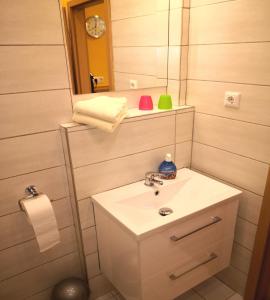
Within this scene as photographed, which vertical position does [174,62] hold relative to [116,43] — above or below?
below

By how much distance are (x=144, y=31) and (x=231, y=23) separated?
500 mm

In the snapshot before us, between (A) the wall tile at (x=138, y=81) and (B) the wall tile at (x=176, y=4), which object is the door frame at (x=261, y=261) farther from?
(B) the wall tile at (x=176, y=4)

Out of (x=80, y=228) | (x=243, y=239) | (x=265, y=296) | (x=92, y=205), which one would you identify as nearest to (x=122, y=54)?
(x=92, y=205)

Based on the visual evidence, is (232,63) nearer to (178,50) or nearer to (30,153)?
(178,50)

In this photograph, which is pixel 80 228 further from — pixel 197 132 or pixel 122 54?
pixel 122 54

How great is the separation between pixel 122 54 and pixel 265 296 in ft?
5.38

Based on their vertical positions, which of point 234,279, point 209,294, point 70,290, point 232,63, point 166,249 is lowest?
point 209,294

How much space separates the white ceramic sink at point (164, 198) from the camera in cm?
123

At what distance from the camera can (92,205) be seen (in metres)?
1.40

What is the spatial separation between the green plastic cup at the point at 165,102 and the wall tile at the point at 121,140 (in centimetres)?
7

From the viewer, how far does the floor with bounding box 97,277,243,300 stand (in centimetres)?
165

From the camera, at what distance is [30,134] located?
4.00 ft

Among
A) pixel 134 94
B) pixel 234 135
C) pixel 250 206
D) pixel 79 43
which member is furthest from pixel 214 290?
pixel 79 43

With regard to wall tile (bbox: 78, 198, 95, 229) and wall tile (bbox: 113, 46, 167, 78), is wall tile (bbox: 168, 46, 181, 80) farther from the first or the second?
wall tile (bbox: 78, 198, 95, 229)
